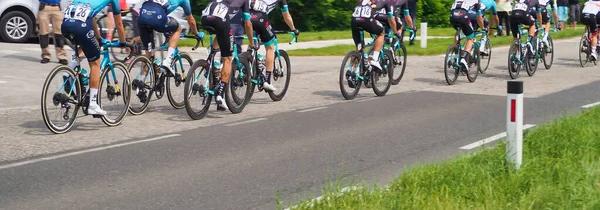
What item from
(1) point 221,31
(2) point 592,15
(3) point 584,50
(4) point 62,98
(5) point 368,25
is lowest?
(3) point 584,50

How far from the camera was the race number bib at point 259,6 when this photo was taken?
12.2 meters

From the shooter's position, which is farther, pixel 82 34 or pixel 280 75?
pixel 280 75

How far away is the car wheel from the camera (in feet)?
68.1

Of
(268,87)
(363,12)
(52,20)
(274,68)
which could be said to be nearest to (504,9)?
(52,20)

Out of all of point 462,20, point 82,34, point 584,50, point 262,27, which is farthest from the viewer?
point 584,50

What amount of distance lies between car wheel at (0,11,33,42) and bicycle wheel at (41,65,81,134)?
37.6 feet

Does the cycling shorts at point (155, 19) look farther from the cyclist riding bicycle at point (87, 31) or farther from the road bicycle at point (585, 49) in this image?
the road bicycle at point (585, 49)

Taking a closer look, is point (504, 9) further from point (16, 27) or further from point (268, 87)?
point (268, 87)

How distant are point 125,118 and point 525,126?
467cm

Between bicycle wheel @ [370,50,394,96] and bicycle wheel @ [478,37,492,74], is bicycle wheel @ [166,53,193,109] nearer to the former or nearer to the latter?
bicycle wheel @ [370,50,394,96]

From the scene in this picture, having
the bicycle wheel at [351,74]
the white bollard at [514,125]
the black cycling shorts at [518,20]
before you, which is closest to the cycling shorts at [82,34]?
the bicycle wheel at [351,74]

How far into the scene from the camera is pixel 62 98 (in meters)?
9.77

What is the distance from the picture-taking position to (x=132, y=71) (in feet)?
36.7

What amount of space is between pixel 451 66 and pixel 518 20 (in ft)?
6.55
